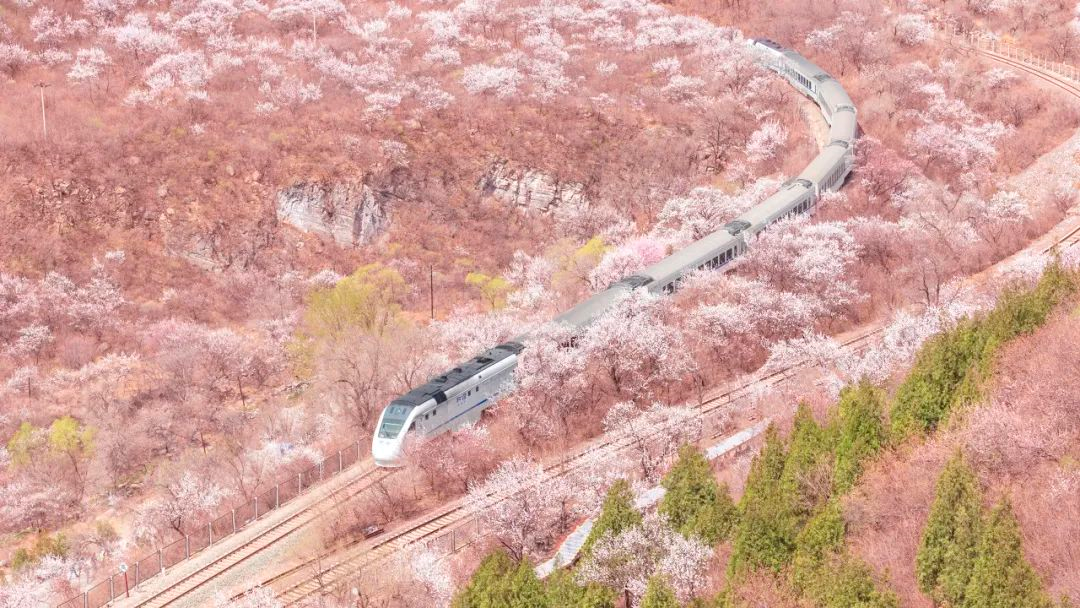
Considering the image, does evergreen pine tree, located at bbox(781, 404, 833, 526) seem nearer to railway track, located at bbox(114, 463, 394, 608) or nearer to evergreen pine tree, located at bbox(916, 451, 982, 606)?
evergreen pine tree, located at bbox(916, 451, 982, 606)

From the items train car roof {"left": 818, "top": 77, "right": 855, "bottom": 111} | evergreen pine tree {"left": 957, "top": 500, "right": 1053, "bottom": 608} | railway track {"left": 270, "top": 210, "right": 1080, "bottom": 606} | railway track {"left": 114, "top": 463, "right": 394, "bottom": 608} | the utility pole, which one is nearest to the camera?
evergreen pine tree {"left": 957, "top": 500, "right": 1053, "bottom": 608}

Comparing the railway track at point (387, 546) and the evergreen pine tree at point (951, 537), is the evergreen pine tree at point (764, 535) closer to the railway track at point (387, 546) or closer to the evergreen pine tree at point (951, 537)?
the evergreen pine tree at point (951, 537)

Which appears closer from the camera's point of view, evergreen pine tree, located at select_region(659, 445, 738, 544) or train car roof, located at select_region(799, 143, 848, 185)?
evergreen pine tree, located at select_region(659, 445, 738, 544)

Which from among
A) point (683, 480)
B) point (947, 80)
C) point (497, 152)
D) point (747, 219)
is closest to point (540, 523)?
point (683, 480)

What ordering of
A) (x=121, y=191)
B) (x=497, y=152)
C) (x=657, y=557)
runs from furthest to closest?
1. (x=497, y=152)
2. (x=121, y=191)
3. (x=657, y=557)

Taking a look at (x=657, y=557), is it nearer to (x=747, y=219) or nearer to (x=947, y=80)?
(x=747, y=219)

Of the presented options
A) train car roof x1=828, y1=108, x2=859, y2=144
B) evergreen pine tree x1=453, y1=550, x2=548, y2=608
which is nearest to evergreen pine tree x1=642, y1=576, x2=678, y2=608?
evergreen pine tree x1=453, y1=550, x2=548, y2=608

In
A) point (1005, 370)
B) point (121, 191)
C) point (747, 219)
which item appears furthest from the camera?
point (121, 191)
